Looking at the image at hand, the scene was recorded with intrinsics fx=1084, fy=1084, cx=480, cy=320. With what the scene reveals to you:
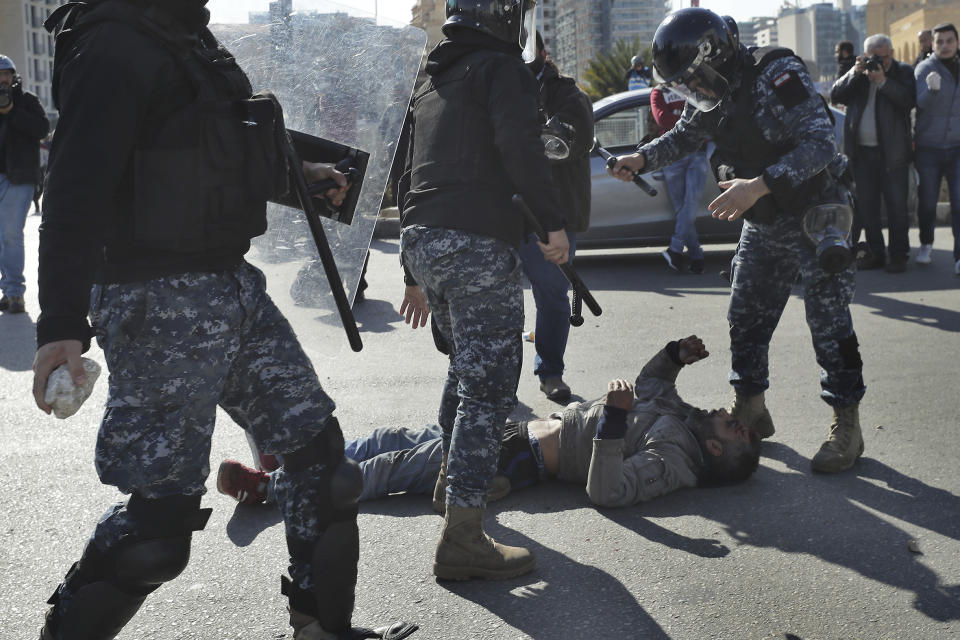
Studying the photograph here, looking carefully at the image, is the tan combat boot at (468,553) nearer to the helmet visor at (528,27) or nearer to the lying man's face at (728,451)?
the lying man's face at (728,451)

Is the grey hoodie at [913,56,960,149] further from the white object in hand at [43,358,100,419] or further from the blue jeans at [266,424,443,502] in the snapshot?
the white object in hand at [43,358,100,419]

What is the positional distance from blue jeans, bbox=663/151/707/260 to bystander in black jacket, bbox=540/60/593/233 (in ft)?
15.0

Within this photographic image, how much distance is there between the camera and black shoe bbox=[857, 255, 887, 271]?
9516 millimetres

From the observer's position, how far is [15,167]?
834cm

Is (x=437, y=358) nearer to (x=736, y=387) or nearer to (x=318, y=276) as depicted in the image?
(x=736, y=387)

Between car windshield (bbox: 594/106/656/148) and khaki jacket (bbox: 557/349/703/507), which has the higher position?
car windshield (bbox: 594/106/656/148)

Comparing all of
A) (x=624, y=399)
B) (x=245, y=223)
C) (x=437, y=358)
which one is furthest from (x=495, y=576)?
(x=437, y=358)

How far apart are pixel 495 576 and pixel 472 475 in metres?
0.33

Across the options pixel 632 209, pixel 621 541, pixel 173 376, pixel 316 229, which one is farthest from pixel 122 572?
pixel 632 209

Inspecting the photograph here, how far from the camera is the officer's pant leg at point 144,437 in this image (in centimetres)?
242

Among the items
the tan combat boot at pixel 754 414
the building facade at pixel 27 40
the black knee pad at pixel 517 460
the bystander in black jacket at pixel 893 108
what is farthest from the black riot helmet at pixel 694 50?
the building facade at pixel 27 40

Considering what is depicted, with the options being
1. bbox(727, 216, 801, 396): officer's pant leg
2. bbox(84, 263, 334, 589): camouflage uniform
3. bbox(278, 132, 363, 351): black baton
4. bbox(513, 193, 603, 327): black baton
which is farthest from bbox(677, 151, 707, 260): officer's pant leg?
bbox(84, 263, 334, 589): camouflage uniform

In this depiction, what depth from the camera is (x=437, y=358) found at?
21.7 ft

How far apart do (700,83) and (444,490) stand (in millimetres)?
1847
